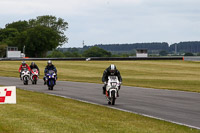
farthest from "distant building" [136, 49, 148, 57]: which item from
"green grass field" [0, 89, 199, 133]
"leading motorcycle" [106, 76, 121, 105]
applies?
"green grass field" [0, 89, 199, 133]

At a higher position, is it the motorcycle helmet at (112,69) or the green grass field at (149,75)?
the motorcycle helmet at (112,69)

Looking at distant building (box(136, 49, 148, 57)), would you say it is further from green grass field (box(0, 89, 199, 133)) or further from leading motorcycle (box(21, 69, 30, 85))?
green grass field (box(0, 89, 199, 133))

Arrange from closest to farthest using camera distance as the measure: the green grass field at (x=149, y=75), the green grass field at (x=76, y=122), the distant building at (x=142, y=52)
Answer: the green grass field at (x=76, y=122), the green grass field at (x=149, y=75), the distant building at (x=142, y=52)

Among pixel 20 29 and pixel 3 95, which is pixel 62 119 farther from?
pixel 20 29

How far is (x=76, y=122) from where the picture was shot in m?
11.9

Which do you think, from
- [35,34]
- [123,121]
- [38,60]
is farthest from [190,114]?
[35,34]

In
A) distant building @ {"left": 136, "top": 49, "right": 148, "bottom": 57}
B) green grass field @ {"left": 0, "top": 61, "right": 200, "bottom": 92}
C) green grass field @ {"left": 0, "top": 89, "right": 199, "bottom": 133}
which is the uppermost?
distant building @ {"left": 136, "top": 49, "right": 148, "bottom": 57}

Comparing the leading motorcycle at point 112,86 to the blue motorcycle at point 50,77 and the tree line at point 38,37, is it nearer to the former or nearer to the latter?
the blue motorcycle at point 50,77

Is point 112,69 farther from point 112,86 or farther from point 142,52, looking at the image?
point 142,52

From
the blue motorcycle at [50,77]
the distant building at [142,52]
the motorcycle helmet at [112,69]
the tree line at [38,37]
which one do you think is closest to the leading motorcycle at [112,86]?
the motorcycle helmet at [112,69]

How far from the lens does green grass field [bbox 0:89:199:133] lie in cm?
1069

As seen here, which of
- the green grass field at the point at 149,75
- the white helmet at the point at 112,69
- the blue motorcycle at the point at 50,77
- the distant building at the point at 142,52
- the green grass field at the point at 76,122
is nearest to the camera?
the green grass field at the point at 76,122

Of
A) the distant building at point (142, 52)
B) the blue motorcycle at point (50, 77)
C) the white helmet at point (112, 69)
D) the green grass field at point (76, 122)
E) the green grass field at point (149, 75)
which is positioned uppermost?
the distant building at point (142, 52)

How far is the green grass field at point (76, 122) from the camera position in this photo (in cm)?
1069
